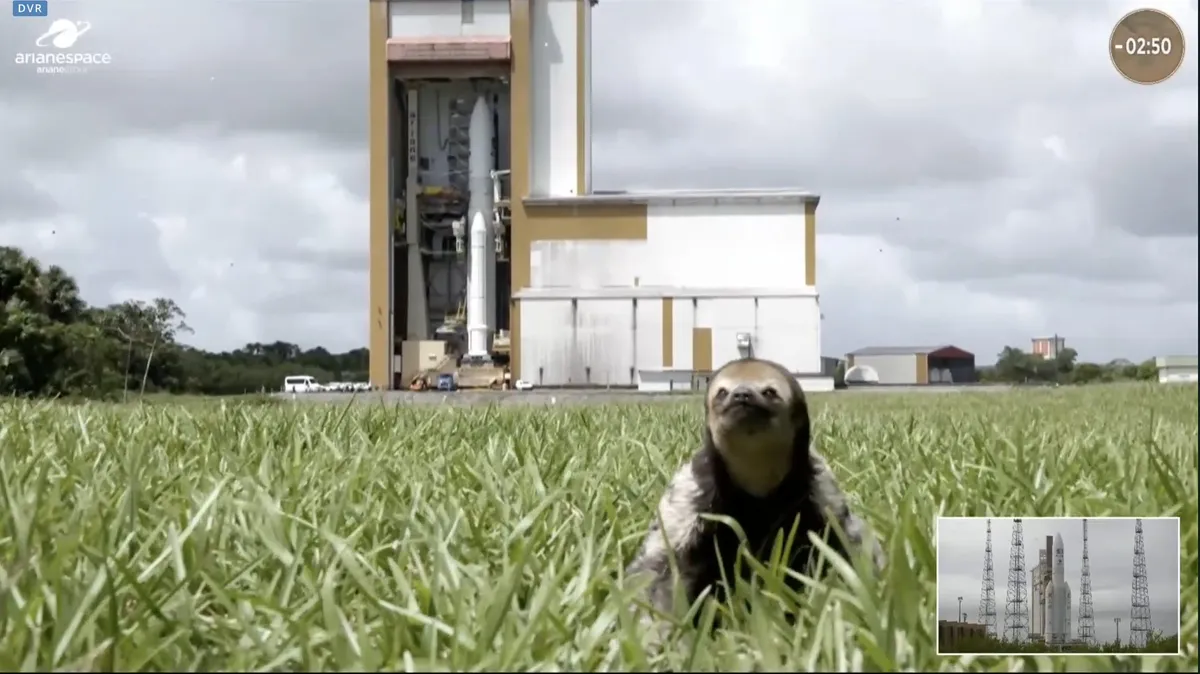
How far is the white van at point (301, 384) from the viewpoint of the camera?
402 cm

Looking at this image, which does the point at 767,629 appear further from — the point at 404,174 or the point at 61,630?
the point at 404,174

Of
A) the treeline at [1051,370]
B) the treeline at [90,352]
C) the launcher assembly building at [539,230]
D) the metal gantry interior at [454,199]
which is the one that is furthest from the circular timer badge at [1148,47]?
the metal gantry interior at [454,199]

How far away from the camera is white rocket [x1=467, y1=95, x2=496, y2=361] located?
1819 cm

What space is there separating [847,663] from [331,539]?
59 cm

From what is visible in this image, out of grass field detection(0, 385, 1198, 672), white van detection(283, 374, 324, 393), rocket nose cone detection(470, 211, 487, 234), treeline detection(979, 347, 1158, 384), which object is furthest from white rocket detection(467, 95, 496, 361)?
treeline detection(979, 347, 1158, 384)

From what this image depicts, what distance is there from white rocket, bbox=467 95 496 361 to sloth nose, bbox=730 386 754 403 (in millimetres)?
17221

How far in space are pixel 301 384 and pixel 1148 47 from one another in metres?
3.74

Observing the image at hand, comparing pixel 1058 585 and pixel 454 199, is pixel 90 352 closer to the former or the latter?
pixel 1058 585

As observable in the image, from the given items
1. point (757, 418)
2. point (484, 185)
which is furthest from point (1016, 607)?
point (484, 185)

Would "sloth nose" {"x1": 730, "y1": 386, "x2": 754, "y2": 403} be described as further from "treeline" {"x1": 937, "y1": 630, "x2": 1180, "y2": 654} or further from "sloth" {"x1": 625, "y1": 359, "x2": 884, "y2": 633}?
"treeline" {"x1": 937, "y1": 630, "x2": 1180, "y2": 654}

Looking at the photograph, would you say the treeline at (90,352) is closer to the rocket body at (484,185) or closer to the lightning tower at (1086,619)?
the lightning tower at (1086,619)

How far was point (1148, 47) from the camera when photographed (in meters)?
1.15

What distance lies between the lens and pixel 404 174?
19.1m

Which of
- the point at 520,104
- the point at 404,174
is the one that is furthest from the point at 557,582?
the point at 404,174
